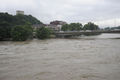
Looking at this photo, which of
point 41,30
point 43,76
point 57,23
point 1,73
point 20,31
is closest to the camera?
point 43,76

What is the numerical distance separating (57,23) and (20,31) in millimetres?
73105

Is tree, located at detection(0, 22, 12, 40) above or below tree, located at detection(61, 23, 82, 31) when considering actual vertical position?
below

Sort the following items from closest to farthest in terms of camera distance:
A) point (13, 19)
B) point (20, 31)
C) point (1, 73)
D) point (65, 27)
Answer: point (1, 73), point (20, 31), point (13, 19), point (65, 27)

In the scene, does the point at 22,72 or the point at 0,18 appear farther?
the point at 0,18

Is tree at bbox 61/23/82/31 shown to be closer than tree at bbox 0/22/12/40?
No

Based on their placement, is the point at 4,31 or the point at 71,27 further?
the point at 71,27

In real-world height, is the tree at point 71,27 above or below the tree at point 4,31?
above

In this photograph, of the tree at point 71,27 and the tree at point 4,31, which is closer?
the tree at point 4,31

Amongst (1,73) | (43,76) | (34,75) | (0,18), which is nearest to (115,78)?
(43,76)

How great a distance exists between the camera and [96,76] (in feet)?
24.7

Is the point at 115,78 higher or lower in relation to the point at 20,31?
lower

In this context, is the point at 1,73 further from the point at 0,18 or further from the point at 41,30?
the point at 0,18

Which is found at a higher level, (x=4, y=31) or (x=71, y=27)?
(x=71, y=27)

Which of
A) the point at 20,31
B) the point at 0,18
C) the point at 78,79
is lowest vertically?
the point at 78,79
